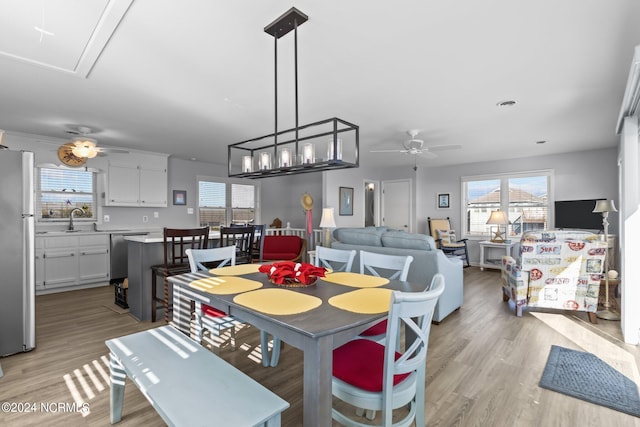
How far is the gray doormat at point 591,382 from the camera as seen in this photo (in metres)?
2.06

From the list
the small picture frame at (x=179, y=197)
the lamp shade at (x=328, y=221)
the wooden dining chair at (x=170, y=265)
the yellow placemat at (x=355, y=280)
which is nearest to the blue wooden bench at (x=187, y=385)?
the yellow placemat at (x=355, y=280)

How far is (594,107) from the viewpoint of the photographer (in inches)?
139

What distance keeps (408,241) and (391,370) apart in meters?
2.42

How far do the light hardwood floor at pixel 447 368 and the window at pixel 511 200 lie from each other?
10.5 ft

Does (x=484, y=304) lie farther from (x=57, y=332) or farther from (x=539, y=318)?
(x=57, y=332)

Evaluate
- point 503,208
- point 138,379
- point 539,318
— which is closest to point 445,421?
point 138,379

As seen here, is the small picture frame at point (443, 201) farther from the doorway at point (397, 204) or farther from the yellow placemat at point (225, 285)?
the yellow placemat at point (225, 285)

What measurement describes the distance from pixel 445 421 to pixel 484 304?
9.02 feet

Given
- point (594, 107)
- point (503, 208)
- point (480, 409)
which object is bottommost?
point (480, 409)

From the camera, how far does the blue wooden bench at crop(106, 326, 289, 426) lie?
46.3 inches

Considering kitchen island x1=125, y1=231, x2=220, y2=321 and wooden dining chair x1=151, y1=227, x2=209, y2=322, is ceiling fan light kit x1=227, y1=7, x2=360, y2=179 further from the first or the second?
kitchen island x1=125, y1=231, x2=220, y2=321

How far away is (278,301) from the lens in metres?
1.67

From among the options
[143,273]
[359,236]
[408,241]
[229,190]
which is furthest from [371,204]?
[143,273]

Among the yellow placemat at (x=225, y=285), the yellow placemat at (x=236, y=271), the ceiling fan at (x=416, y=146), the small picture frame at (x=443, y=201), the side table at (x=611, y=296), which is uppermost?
the ceiling fan at (x=416, y=146)
